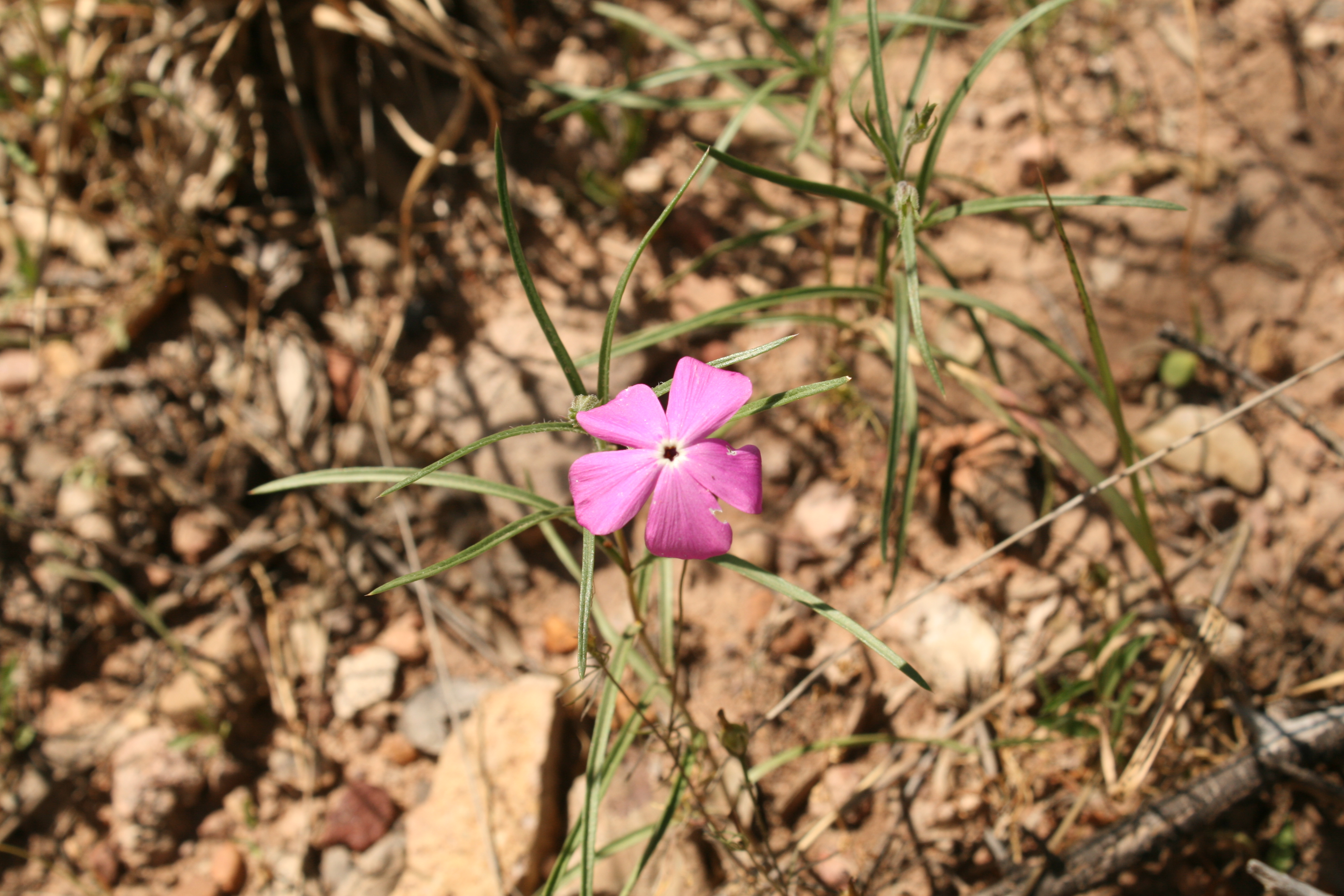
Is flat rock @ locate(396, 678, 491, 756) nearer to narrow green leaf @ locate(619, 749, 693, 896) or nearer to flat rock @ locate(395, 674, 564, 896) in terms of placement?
flat rock @ locate(395, 674, 564, 896)

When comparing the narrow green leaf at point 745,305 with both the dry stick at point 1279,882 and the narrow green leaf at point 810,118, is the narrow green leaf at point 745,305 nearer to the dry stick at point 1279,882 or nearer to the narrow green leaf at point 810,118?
the narrow green leaf at point 810,118

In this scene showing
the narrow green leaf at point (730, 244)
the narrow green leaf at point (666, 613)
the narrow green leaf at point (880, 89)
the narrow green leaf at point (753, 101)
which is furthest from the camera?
the narrow green leaf at point (730, 244)

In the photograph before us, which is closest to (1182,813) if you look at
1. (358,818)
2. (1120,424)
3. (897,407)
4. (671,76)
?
(1120,424)

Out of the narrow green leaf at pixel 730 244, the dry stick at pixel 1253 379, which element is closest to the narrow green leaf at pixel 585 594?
the narrow green leaf at pixel 730 244

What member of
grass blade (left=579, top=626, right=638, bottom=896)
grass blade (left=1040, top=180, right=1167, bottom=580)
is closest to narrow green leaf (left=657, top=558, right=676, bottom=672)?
grass blade (left=579, top=626, right=638, bottom=896)

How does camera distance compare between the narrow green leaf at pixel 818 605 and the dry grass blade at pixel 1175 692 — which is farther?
the dry grass blade at pixel 1175 692

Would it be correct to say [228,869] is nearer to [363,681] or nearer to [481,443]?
[363,681]
